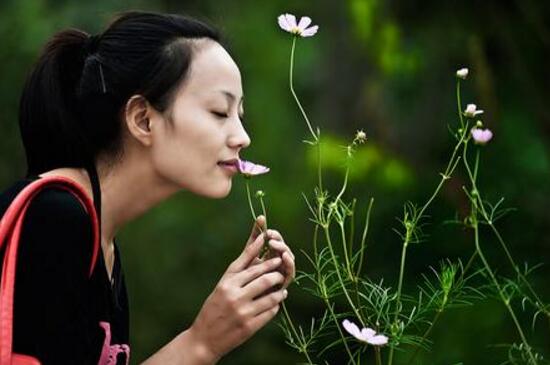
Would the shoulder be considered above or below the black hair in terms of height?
below

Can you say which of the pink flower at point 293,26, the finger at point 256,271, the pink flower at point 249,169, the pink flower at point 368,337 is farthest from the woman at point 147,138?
the pink flower at point 368,337

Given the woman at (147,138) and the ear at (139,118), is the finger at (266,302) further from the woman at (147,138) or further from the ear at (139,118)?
the ear at (139,118)

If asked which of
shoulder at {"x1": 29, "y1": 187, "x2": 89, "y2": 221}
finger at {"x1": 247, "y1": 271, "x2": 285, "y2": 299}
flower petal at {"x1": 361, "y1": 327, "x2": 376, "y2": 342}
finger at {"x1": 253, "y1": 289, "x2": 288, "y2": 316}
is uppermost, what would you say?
shoulder at {"x1": 29, "y1": 187, "x2": 89, "y2": 221}

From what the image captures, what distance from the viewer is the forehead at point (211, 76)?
2.79 metres

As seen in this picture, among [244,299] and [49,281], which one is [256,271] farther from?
[49,281]

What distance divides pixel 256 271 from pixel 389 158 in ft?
20.0

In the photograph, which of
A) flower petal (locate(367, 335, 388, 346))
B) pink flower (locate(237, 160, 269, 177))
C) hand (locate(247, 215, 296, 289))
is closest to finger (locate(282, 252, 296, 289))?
hand (locate(247, 215, 296, 289))

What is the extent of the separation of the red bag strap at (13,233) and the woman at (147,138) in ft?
0.29

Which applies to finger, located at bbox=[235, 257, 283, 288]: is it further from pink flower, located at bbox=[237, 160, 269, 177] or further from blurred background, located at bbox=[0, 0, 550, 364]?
blurred background, located at bbox=[0, 0, 550, 364]

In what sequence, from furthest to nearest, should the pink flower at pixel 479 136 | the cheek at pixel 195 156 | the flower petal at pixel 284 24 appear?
the cheek at pixel 195 156, the flower petal at pixel 284 24, the pink flower at pixel 479 136

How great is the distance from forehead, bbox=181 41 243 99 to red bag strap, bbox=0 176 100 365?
0.33 metres

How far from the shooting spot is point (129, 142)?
284 centimetres

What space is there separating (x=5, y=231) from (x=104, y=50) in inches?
19.9

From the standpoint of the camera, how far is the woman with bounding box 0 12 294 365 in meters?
2.71
